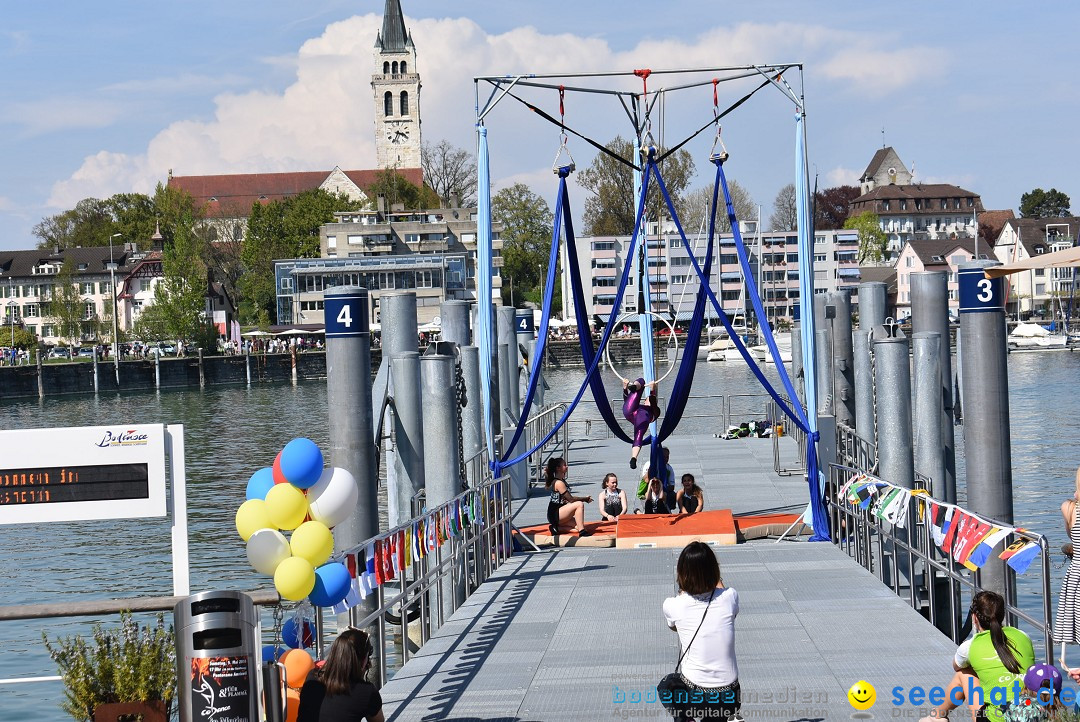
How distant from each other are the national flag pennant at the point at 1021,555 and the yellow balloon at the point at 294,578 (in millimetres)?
4658

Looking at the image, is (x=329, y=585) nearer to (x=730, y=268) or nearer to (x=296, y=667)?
(x=296, y=667)

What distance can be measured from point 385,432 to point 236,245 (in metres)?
127

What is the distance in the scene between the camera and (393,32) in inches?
7219

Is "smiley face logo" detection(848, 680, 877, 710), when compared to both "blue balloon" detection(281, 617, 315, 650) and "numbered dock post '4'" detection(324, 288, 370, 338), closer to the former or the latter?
"blue balloon" detection(281, 617, 315, 650)

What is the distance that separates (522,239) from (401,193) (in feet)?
65.6

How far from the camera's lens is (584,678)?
1009 centimetres

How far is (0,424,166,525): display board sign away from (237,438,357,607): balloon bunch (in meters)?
1.03

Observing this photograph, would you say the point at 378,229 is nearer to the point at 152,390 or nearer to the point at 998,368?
the point at 152,390

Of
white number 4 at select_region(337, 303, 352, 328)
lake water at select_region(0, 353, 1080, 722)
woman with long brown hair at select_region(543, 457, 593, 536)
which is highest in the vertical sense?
white number 4 at select_region(337, 303, 352, 328)

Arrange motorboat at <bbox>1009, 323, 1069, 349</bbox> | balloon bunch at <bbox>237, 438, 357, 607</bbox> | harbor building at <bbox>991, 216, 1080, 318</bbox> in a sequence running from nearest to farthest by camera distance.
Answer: balloon bunch at <bbox>237, 438, 357, 607</bbox> → motorboat at <bbox>1009, 323, 1069, 349</bbox> → harbor building at <bbox>991, 216, 1080, 318</bbox>

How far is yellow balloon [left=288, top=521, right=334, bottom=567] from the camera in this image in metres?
8.92

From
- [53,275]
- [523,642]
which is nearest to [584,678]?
[523,642]

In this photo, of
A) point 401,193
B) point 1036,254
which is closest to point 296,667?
point 401,193

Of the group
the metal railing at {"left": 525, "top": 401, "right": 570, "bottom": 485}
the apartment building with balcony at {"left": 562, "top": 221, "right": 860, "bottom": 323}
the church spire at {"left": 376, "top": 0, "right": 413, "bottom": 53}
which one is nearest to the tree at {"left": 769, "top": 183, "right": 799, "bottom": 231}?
the apartment building with balcony at {"left": 562, "top": 221, "right": 860, "bottom": 323}
